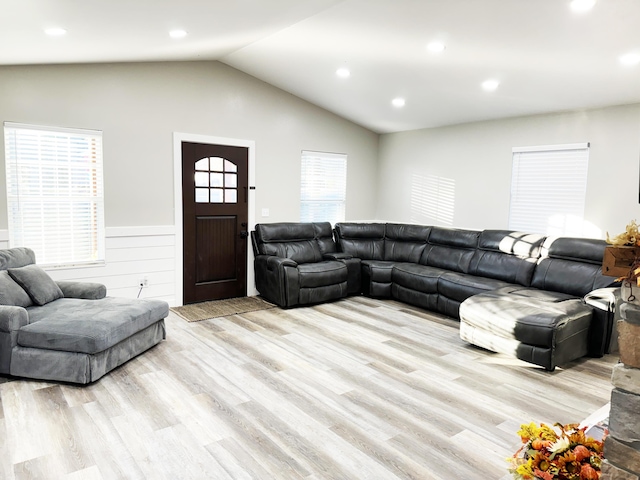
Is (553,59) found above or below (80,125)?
above

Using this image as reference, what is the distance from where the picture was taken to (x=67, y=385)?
316 centimetres

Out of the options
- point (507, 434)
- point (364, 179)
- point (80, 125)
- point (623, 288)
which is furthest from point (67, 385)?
point (364, 179)

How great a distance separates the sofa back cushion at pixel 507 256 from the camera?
489 centimetres

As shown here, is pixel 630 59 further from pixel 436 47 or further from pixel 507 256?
pixel 507 256

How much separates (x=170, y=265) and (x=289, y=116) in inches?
99.5

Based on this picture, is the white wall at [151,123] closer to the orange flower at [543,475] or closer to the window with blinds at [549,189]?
the window with blinds at [549,189]

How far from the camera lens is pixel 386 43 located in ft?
13.3

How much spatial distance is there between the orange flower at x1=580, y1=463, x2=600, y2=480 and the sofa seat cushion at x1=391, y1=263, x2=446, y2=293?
3.77 m

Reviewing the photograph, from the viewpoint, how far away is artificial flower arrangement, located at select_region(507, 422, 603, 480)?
1.47 metres

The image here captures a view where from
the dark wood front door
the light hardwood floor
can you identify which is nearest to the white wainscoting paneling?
the dark wood front door

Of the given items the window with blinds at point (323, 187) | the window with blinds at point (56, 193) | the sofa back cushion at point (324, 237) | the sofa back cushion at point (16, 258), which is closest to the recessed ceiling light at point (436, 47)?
the window with blinds at point (323, 187)

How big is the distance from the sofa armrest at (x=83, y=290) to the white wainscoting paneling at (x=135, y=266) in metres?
0.58

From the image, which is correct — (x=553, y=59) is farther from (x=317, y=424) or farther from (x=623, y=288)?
(x=317, y=424)

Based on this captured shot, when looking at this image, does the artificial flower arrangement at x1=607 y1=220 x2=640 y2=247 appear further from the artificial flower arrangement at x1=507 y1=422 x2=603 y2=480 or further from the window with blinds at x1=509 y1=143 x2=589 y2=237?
the window with blinds at x1=509 y1=143 x2=589 y2=237
